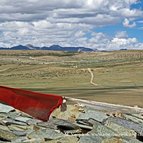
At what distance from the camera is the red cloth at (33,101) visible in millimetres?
11969

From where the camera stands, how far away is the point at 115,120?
10367mm

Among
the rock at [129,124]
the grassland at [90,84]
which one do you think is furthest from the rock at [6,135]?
the grassland at [90,84]

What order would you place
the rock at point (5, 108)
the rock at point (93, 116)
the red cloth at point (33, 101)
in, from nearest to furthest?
the rock at point (93, 116)
the red cloth at point (33, 101)
the rock at point (5, 108)

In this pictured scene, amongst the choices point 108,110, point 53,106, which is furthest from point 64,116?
point 108,110

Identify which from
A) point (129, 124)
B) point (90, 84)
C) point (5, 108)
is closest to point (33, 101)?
point (5, 108)

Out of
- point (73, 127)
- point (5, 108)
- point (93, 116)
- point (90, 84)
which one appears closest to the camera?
point (73, 127)

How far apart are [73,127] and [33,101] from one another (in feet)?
8.49

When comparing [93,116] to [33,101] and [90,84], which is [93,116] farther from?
[90,84]

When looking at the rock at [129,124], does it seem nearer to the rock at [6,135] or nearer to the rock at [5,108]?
the rock at [6,135]

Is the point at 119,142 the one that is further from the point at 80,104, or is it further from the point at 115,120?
the point at 80,104

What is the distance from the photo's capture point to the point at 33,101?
40.4 ft

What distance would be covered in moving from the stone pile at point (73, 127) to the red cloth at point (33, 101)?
0.73 feet

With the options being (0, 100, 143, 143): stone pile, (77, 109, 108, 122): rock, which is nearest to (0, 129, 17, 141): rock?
(0, 100, 143, 143): stone pile

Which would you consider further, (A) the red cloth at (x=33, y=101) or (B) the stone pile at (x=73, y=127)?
(A) the red cloth at (x=33, y=101)
